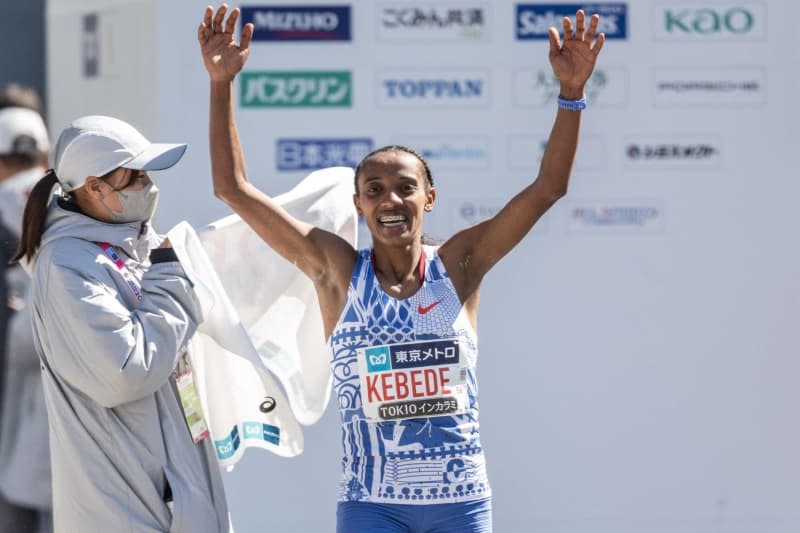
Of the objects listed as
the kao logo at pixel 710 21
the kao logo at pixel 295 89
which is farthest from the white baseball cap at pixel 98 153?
the kao logo at pixel 710 21

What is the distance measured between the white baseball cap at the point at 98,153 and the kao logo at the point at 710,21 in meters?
2.82

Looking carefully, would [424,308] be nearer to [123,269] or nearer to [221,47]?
[123,269]

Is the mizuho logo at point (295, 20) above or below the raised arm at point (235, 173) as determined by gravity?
above

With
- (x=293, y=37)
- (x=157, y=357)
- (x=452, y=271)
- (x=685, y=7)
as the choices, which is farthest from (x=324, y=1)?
(x=157, y=357)

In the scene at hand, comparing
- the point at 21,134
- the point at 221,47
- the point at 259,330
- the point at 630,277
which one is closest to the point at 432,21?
the point at 630,277

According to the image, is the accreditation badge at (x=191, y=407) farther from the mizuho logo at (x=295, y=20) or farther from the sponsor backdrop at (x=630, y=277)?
the mizuho logo at (x=295, y=20)

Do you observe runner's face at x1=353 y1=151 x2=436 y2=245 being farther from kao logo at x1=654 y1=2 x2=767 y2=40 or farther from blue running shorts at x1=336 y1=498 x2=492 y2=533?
kao logo at x1=654 y1=2 x2=767 y2=40

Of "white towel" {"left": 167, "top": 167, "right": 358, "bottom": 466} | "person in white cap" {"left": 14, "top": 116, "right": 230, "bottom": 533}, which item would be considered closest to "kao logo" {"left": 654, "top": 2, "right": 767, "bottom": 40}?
"white towel" {"left": 167, "top": 167, "right": 358, "bottom": 466}

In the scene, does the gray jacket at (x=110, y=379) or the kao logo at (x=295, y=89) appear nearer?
the gray jacket at (x=110, y=379)

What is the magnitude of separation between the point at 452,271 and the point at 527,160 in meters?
2.08

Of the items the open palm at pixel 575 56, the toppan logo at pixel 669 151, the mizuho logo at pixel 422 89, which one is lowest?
the toppan logo at pixel 669 151

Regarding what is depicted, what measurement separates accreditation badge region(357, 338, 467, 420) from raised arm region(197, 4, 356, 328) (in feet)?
0.65

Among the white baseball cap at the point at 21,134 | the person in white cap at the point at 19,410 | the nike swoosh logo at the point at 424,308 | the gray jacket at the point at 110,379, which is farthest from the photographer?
the white baseball cap at the point at 21,134

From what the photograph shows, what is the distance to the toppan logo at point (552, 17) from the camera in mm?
5199
